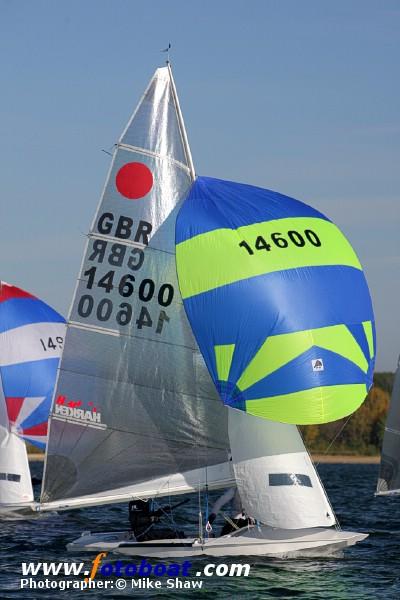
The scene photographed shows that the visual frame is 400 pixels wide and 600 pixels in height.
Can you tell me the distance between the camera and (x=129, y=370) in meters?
25.0

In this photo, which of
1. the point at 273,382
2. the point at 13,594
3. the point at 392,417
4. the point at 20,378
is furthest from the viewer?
the point at 20,378

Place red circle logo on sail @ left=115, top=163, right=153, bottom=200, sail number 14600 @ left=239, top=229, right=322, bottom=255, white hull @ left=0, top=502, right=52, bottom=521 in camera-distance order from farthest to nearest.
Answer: white hull @ left=0, top=502, right=52, bottom=521
red circle logo on sail @ left=115, top=163, right=153, bottom=200
sail number 14600 @ left=239, top=229, right=322, bottom=255

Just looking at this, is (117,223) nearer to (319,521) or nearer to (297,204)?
(297,204)

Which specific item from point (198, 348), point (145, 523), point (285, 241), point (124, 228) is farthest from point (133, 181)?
point (145, 523)

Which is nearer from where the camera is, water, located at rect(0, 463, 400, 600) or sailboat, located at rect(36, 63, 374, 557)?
water, located at rect(0, 463, 400, 600)

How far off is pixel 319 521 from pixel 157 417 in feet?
11.6

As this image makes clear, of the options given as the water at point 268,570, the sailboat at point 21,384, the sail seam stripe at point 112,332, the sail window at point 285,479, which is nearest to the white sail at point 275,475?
the sail window at point 285,479

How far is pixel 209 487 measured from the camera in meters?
24.8

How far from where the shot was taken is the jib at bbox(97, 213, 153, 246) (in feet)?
Result: 82.1

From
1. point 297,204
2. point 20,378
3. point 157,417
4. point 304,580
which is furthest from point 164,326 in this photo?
point 20,378

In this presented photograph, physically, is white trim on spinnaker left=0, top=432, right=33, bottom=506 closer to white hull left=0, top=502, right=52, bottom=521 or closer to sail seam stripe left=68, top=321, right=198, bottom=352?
white hull left=0, top=502, right=52, bottom=521

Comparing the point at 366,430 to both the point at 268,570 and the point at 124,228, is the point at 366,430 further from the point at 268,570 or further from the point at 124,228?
the point at 268,570

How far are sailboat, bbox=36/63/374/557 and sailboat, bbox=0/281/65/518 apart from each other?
10.6 meters

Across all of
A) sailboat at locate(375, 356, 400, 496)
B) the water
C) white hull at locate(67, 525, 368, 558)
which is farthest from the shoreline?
white hull at locate(67, 525, 368, 558)
